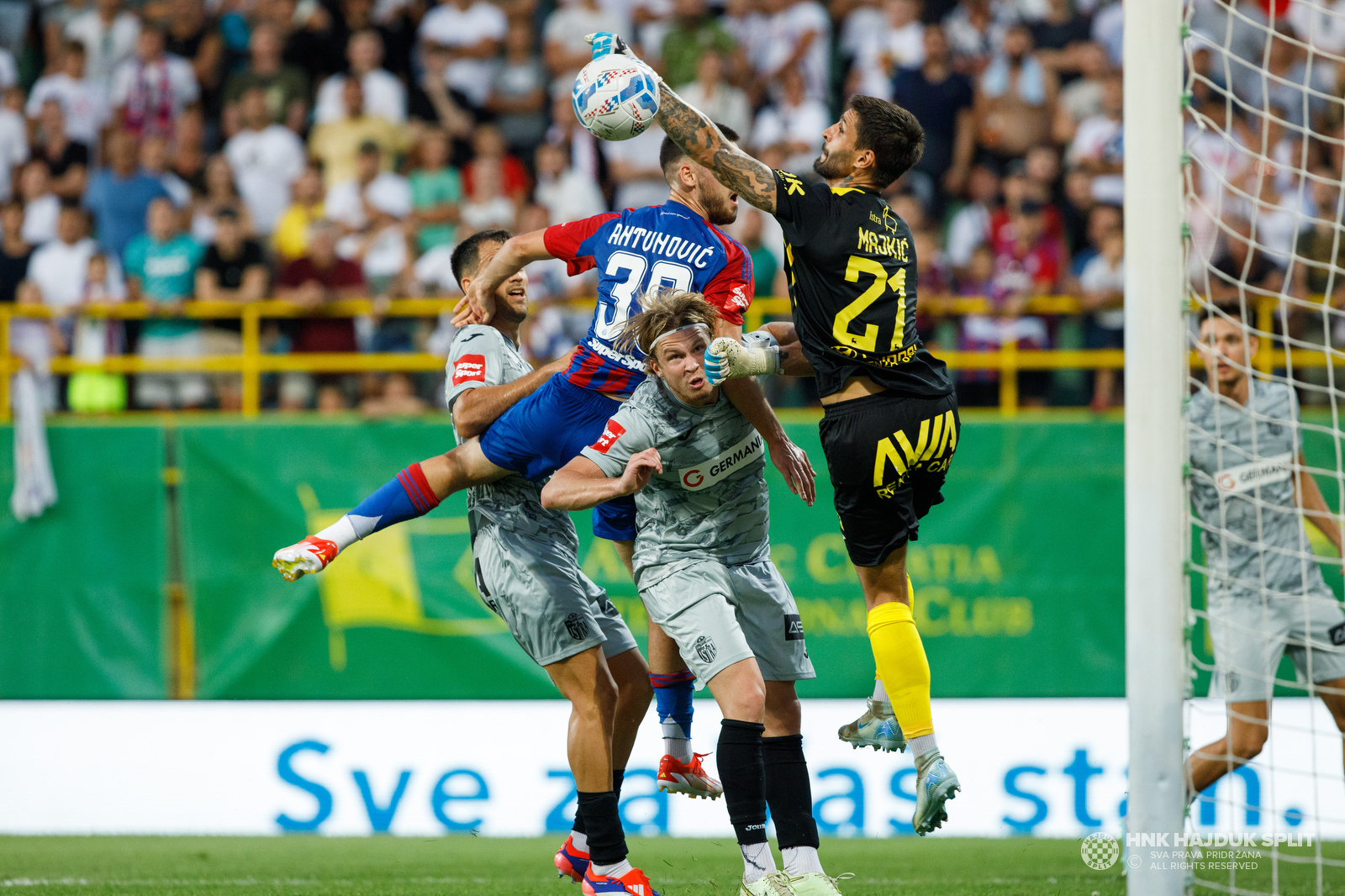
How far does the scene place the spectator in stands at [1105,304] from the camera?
9.64 meters

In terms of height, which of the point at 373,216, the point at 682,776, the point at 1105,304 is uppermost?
the point at 373,216

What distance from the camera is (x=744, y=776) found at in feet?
16.3

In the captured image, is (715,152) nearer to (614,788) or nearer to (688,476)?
(688,476)

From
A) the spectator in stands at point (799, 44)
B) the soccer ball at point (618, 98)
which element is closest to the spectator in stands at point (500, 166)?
the spectator in stands at point (799, 44)

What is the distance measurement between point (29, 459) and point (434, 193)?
3666 millimetres

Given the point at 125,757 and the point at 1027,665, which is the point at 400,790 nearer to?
the point at 125,757

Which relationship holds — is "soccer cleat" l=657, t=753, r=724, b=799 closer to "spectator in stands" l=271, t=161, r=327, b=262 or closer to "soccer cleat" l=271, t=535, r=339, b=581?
"soccer cleat" l=271, t=535, r=339, b=581

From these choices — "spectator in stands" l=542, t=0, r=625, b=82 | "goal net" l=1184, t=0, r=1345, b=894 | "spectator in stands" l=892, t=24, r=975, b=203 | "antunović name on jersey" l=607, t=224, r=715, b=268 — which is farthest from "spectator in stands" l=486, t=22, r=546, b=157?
"antunović name on jersey" l=607, t=224, r=715, b=268

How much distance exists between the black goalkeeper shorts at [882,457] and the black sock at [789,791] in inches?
29.3

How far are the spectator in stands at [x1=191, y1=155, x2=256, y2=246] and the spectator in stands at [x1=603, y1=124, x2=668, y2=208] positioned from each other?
286 cm

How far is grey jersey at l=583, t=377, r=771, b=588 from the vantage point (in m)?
5.12

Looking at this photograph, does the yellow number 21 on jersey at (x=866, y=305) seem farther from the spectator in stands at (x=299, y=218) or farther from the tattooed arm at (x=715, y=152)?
the spectator in stands at (x=299, y=218)

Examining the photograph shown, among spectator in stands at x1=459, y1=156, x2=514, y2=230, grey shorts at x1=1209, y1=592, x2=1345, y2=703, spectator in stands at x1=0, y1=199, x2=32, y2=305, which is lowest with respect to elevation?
grey shorts at x1=1209, y1=592, x2=1345, y2=703

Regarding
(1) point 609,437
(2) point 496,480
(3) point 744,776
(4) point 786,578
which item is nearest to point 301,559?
(2) point 496,480
